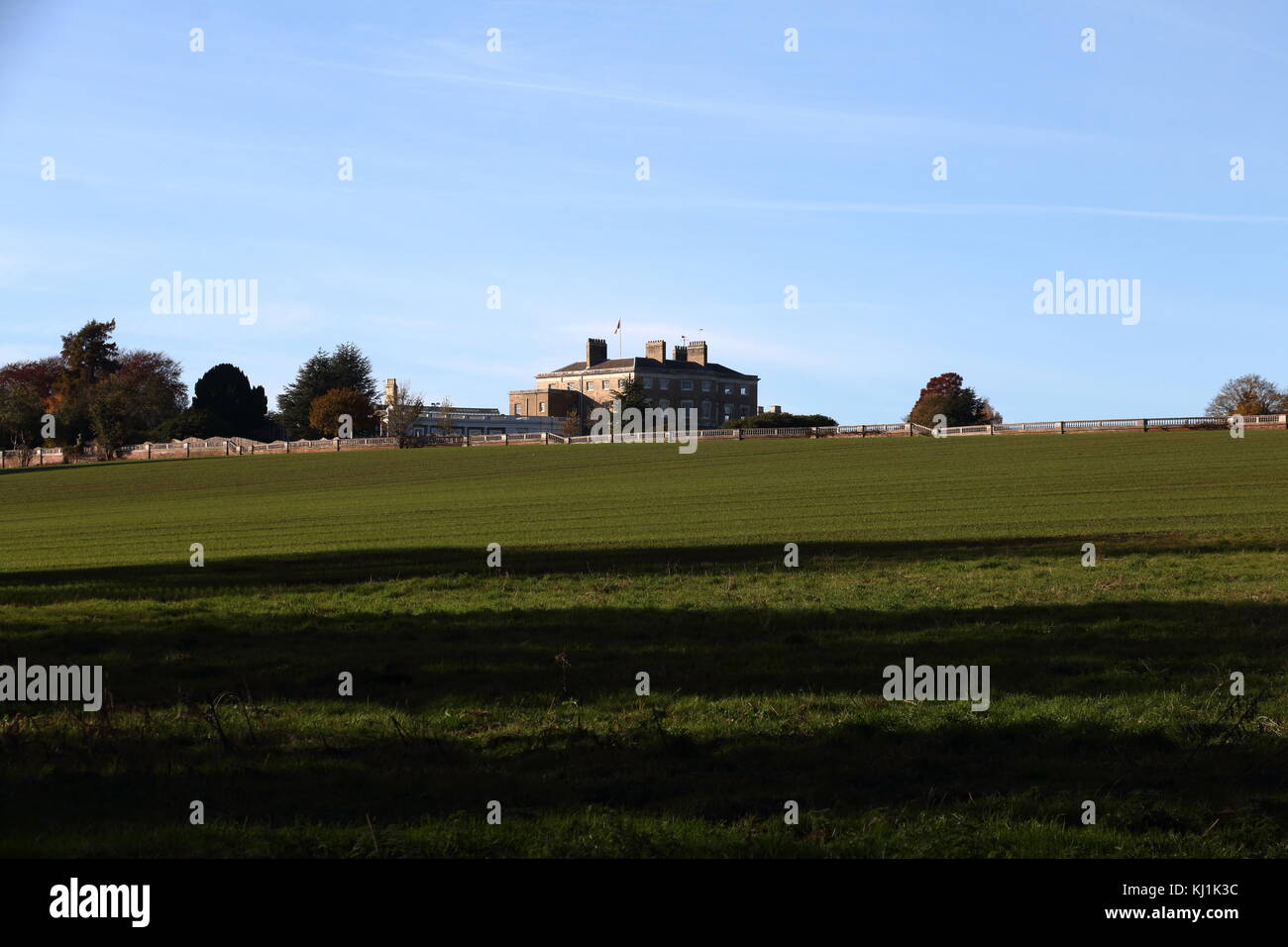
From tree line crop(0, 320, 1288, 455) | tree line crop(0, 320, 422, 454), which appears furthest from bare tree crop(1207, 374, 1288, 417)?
tree line crop(0, 320, 422, 454)

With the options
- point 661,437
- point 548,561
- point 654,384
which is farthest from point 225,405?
point 548,561

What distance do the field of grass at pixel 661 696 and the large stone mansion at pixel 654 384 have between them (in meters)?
144

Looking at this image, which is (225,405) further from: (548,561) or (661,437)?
(548,561)

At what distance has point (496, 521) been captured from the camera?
35.5m

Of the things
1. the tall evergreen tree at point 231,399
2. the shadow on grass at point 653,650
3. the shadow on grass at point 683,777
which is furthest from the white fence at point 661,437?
the shadow on grass at point 683,777

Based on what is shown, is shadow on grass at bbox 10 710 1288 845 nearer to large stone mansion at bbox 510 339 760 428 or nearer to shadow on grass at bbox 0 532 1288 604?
shadow on grass at bbox 0 532 1288 604

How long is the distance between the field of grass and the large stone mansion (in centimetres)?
14356

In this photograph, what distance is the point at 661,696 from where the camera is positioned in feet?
37.8

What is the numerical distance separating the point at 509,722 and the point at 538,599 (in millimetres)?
7673

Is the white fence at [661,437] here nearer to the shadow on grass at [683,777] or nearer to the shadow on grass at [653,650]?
the shadow on grass at [653,650]

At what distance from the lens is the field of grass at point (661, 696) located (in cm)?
771

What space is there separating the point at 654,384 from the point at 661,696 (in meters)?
163

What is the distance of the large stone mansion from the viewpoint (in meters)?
174
